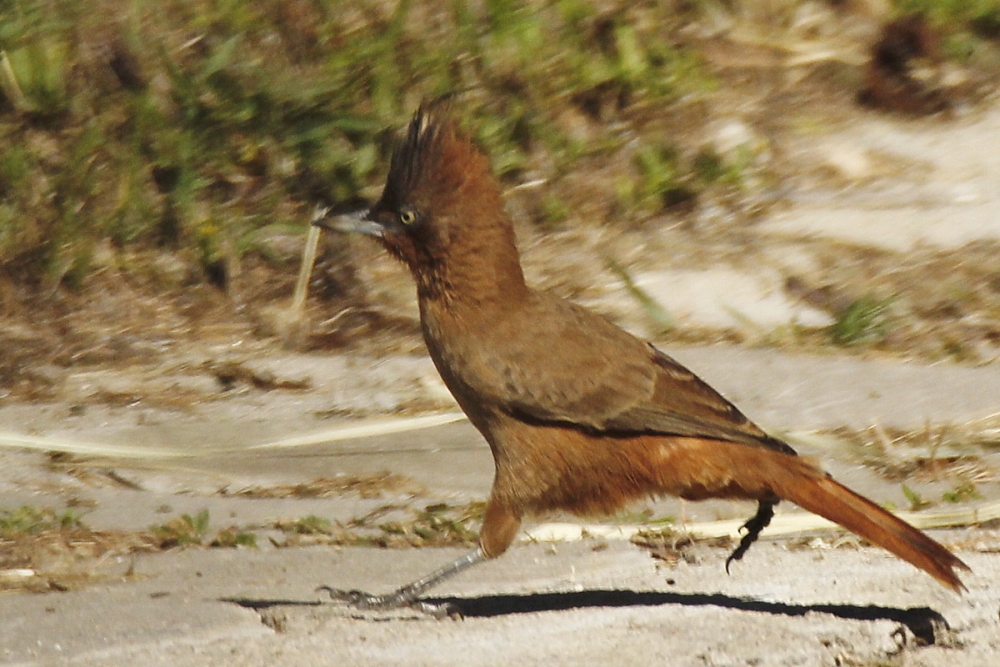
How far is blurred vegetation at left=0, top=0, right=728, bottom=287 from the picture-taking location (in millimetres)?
6793

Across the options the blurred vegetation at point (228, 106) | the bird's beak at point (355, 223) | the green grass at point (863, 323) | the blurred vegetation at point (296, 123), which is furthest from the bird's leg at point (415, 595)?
the blurred vegetation at point (228, 106)

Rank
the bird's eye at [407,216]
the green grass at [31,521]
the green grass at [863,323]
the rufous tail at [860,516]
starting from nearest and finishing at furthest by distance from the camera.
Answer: the rufous tail at [860,516] < the bird's eye at [407,216] < the green grass at [31,521] < the green grass at [863,323]

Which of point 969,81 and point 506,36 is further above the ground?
point 506,36

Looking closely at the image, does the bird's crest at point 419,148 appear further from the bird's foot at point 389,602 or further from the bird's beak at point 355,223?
the bird's foot at point 389,602

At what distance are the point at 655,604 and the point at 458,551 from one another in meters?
0.87

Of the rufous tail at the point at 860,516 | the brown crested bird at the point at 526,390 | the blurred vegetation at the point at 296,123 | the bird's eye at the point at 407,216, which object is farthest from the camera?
the blurred vegetation at the point at 296,123

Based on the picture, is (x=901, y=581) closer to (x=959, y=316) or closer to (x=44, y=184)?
(x=959, y=316)

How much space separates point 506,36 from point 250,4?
3.91ft

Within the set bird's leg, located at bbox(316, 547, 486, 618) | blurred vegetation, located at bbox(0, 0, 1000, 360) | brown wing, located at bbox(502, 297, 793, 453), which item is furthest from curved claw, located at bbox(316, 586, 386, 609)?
blurred vegetation, located at bbox(0, 0, 1000, 360)

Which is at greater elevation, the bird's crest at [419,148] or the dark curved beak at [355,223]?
the bird's crest at [419,148]

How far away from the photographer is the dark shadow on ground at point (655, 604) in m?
3.82

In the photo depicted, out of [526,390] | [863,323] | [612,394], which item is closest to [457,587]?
[526,390]

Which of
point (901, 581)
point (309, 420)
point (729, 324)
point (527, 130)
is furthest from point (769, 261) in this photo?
point (901, 581)

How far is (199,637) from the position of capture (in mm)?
3705
